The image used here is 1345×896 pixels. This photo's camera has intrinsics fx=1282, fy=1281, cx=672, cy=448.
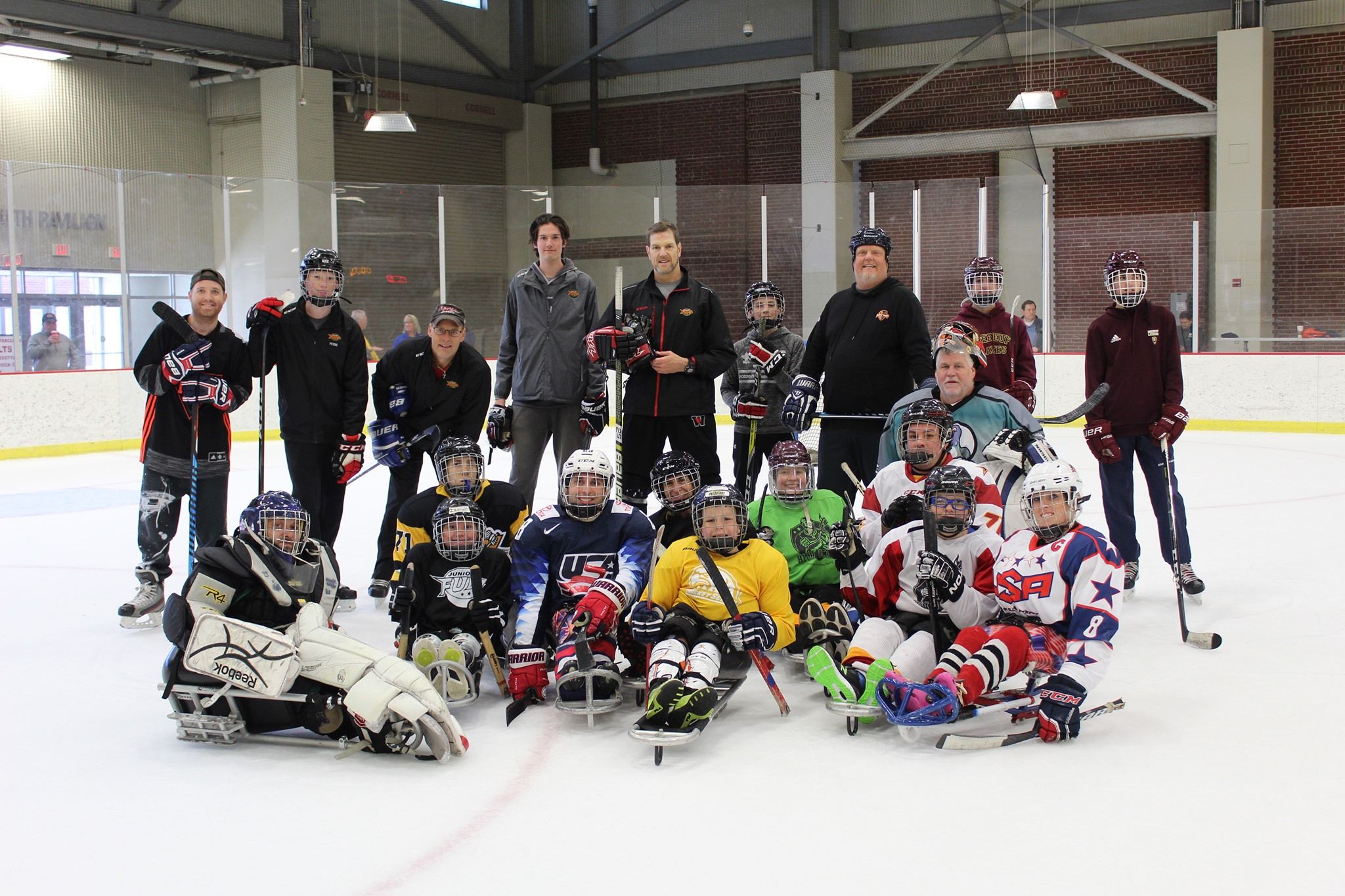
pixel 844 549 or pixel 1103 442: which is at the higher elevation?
pixel 1103 442

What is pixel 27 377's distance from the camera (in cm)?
920

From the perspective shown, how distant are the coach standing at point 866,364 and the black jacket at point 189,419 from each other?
1.87 metres

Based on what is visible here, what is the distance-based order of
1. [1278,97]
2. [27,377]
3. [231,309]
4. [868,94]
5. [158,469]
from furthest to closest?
1. [868,94]
2. [1278,97]
3. [231,309]
4. [27,377]
5. [158,469]

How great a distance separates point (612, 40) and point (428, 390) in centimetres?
1256

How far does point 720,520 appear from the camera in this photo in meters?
3.33

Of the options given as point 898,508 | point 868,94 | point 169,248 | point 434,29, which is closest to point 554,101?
point 434,29

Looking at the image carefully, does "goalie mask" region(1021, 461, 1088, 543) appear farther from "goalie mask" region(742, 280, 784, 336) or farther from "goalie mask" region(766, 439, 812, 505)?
"goalie mask" region(742, 280, 784, 336)

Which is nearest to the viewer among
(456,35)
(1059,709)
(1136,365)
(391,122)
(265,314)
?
(1059,709)

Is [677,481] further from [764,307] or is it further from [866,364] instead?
[764,307]

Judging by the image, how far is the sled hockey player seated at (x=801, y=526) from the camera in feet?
12.0

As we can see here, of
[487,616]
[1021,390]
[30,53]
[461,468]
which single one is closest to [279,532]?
[487,616]

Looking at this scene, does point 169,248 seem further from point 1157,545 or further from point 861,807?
point 861,807

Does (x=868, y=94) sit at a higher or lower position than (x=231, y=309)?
higher

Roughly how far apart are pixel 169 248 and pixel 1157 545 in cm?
772
